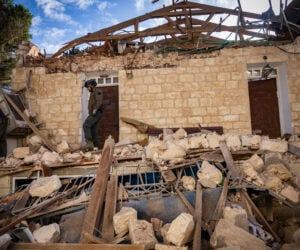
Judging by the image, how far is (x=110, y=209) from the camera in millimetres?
3672

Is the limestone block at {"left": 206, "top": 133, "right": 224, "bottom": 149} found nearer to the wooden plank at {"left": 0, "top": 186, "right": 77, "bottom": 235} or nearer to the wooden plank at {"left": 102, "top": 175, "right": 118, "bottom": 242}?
the wooden plank at {"left": 102, "top": 175, "right": 118, "bottom": 242}

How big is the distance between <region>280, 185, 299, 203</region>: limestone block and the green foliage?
863 cm

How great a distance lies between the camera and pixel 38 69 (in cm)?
800

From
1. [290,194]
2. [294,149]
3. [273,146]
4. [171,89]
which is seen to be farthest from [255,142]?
[171,89]

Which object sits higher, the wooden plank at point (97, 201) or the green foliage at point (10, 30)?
the green foliage at point (10, 30)

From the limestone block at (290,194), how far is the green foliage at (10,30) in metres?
8.63

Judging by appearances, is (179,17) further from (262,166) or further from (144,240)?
(144,240)

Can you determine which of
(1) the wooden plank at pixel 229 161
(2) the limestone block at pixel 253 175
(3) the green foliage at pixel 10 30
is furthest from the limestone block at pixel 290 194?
(3) the green foliage at pixel 10 30

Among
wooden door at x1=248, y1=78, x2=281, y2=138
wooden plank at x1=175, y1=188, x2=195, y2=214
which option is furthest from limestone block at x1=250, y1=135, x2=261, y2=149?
wooden door at x1=248, y1=78, x2=281, y2=138

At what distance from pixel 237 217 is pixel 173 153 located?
1826 millimetres

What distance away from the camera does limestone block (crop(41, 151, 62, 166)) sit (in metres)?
5.59

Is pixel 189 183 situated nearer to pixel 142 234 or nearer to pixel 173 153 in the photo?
pixel 173 153

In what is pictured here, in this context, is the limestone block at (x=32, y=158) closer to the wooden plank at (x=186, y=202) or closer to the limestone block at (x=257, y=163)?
the wooden plank at (x=186, y=202)

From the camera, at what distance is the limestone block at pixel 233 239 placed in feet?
9.39
